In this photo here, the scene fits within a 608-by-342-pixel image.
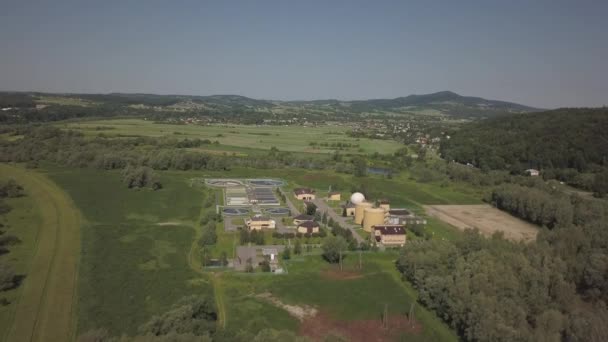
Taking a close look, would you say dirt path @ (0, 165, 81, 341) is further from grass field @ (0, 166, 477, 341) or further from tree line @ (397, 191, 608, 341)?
tree line @ (397, 191, 608, 341)

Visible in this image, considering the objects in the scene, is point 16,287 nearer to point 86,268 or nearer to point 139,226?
point 86,268

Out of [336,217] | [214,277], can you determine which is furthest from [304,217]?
[214,277]

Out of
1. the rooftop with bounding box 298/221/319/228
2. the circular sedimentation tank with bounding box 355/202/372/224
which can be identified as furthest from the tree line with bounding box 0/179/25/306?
the circular sedimentation tank with bounding box 355/202/372/224

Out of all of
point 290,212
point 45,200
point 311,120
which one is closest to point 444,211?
point 290,212

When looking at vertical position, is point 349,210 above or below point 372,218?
below

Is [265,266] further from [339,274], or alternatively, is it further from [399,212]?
[399,212]

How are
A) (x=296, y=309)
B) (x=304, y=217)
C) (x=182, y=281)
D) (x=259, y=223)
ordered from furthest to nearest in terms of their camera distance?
(x=304, y=217)
(x=259, y=223)
(x=182, y=281)
(x=296, y=309)
